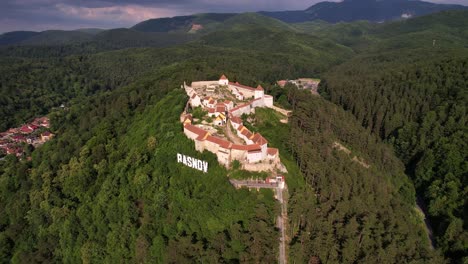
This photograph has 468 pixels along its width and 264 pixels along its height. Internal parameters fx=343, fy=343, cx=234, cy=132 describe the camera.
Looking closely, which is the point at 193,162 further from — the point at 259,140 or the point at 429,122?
the point at 429,122

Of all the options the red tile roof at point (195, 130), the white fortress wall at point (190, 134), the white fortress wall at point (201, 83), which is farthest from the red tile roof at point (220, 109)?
the white fortress wall at point (201, 83)

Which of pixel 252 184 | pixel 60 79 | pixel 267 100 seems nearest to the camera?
pixel 252 184

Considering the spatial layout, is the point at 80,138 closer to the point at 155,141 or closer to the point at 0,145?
the point at 155,141

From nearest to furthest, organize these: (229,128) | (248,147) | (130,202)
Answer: (248,147) → (130,202) → (229,128)

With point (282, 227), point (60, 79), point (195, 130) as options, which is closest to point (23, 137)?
point (60, 79)

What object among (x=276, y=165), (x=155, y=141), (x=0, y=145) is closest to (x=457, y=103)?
(x=276, y=165)

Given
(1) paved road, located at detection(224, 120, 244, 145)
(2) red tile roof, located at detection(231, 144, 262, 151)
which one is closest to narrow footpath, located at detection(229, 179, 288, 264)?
(2) red tile roof, located at detection(231, 144, 262, 151)

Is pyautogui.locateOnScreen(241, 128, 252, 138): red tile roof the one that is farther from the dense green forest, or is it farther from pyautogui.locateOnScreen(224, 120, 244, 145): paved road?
the dense green forest

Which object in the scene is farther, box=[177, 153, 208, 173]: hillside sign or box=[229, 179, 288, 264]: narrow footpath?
box=[177, 153, 208, 173]: hillside sign
